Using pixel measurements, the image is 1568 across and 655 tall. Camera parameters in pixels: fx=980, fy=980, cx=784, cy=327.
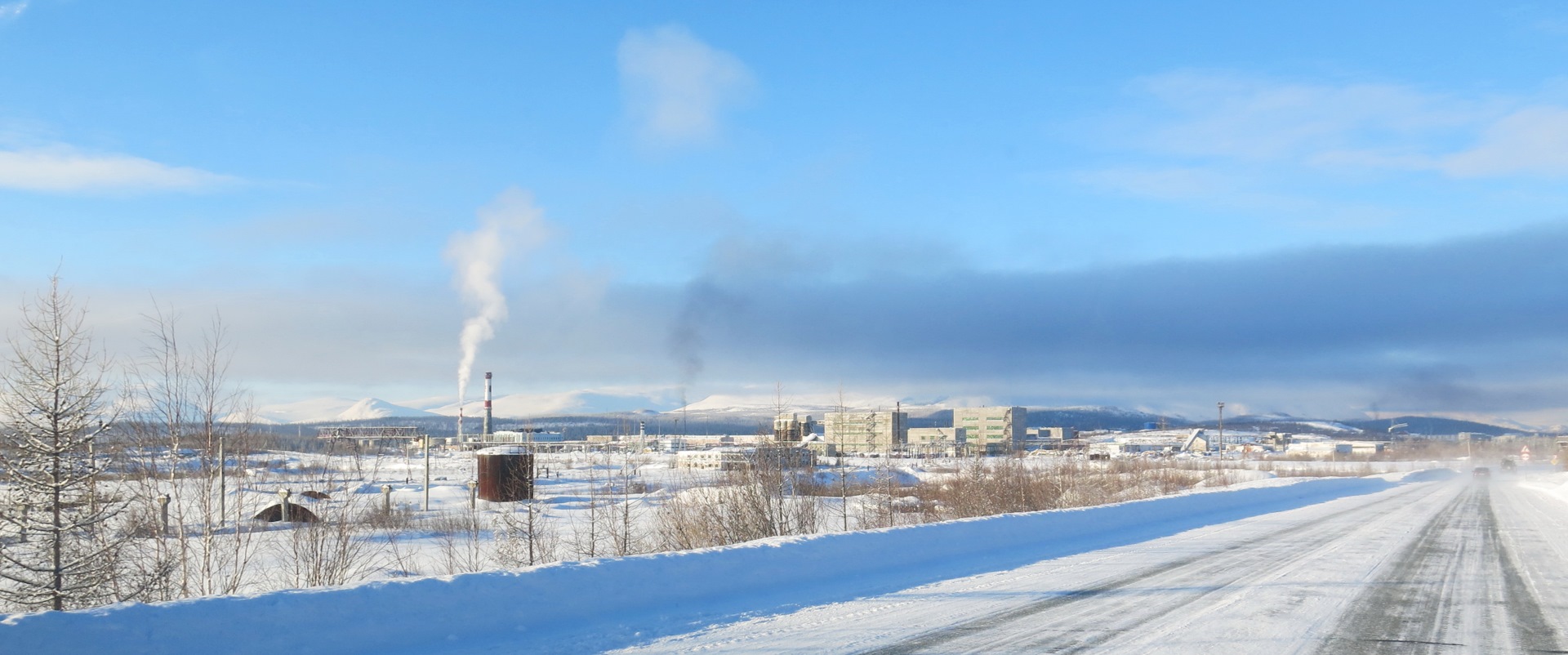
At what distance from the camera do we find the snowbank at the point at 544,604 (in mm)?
7375

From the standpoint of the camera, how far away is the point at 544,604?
9594 millimetres

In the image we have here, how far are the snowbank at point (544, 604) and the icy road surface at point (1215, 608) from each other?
77cm

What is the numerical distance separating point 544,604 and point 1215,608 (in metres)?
7.08

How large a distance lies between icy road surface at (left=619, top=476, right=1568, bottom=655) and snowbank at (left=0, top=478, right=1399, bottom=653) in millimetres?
772

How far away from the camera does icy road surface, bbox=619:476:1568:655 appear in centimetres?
869

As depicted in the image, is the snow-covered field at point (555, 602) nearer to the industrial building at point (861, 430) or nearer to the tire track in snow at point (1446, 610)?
the tire track in snow at point (1446, 610)

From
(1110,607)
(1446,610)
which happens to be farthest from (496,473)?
(1446,610)

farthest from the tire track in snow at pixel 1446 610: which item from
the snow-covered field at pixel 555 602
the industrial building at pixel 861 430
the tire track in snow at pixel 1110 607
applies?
the industrial building at pixel 861 430

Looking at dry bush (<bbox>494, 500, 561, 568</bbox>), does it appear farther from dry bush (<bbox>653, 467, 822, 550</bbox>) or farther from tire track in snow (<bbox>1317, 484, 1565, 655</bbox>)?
tire track in snow (<bbox>1317, 484, 1565, 655</bbox>)

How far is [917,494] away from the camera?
43281 millimetres

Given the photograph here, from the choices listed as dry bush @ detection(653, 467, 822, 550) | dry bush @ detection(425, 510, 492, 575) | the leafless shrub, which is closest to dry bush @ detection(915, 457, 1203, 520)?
dry bush @ detection(653, 467, 822, 550)

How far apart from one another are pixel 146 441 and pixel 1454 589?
1865 cm

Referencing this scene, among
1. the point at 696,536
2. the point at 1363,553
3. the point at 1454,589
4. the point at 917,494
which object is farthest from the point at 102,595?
the point at 917,494

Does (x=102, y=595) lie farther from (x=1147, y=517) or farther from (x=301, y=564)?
(x=1147, y=517)
